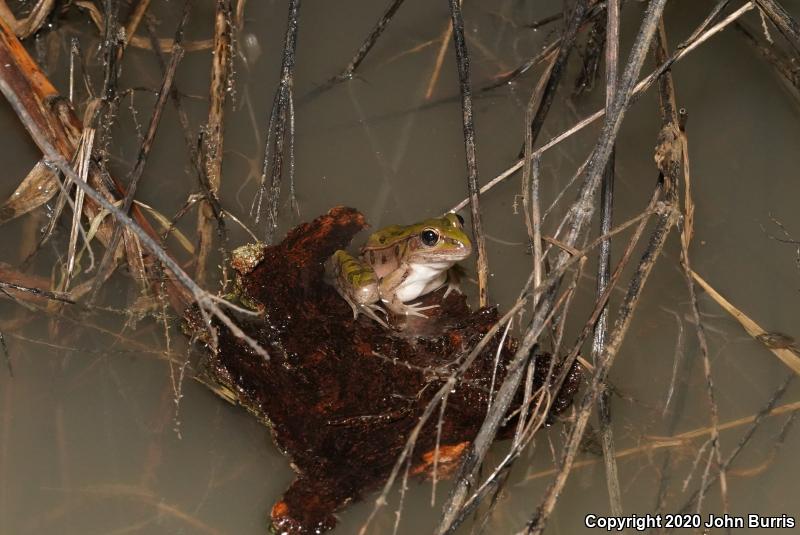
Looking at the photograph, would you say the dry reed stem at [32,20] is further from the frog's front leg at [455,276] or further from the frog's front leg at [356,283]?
the frog's front leg at [455,276]

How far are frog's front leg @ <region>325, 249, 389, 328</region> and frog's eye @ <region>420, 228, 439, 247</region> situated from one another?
27 centimetres

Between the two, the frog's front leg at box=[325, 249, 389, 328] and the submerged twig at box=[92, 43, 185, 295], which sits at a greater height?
the submerged twig at box=[92, 43, 185, 295]

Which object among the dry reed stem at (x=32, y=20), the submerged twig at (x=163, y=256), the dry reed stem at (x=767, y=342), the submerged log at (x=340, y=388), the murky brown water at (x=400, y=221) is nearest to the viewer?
the submerged twig at (x=163, y=256)

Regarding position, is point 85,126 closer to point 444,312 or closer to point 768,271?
point 444,312

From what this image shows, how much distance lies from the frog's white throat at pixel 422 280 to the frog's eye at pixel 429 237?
13 cm

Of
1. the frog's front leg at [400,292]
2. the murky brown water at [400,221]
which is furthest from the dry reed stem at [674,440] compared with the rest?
the frog's front leg at [400,292]

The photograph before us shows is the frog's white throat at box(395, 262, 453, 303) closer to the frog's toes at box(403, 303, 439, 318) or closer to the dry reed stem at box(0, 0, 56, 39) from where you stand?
the frog's toes at box(403, 303, 439, 318)

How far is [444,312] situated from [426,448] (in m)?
0.69

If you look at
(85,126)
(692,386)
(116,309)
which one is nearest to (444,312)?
(692,386)

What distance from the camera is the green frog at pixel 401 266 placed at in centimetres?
346

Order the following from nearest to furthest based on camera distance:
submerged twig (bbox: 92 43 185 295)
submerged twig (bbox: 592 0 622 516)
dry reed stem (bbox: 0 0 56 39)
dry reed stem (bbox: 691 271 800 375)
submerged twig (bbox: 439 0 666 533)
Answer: submerged twig (bbox: 439 0 666 533) → submerged twig (bbox: 592 0 622 516) → submerged twig (bbox: 92 43 185 295) → dry reed stem (bbox: 691 271 800 375) → dry reed stem (bbox: 0 0 56 39)

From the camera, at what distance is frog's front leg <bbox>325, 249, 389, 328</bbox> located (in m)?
3.46

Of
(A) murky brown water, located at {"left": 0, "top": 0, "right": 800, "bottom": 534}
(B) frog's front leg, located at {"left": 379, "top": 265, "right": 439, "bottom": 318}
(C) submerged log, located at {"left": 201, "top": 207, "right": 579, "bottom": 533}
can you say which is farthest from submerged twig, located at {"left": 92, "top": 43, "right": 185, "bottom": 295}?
(B) frog's front leg, located at {"left": 379, "top": 265, "right": 439, "bottom": 318}

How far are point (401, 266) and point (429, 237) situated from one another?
227 millimetres
